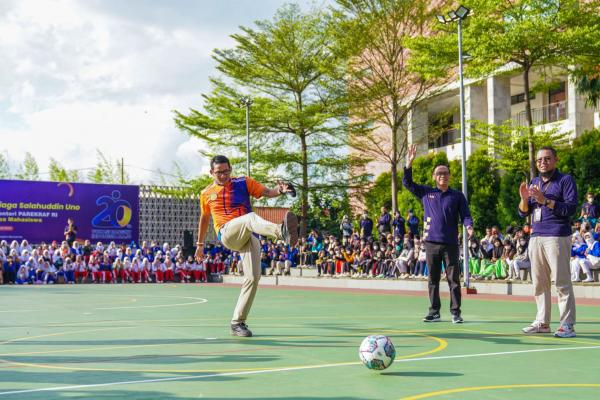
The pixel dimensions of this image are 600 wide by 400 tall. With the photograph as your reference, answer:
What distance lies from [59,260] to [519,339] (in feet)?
92.4

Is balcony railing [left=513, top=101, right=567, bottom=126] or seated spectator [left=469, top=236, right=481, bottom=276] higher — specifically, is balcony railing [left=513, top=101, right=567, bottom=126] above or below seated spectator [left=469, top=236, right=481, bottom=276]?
above

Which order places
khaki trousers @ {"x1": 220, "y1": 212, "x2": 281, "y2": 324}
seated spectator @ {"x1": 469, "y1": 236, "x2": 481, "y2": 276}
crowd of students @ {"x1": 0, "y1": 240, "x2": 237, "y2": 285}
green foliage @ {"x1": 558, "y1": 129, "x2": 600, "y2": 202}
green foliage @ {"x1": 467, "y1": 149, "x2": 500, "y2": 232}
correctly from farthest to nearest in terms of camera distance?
1. green foliage @ {"x1": 467, "y1": 149, "x2": 500, "y2": 232}
2. crowd of students @ {"x1": 0, "y1": 240, "x2": 237, "y2": 285}
3. green foliage @ {"x1": 558, "y1": 129, "x2": 600, "y2": 202}
4. seated spectator @ {"x1": 469, "y1": 236, "x2": 481, "y2": 276}
5. khaki trousers @ {"x1": 220, "y1": 212, "x2": 281, "y2": 324}

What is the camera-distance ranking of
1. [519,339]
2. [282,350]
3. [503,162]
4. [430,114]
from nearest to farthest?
[282,350] → [519,339] → [503,162] → [430,114]

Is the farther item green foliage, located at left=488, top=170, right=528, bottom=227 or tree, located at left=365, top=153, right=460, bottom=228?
tree, located at left=365, top=153, right=460, bottom=228

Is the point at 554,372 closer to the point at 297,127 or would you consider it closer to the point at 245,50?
the point at 297,127

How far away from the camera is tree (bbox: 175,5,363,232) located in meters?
37.2

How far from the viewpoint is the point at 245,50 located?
128 ft

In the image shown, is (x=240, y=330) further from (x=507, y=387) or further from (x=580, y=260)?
(x=580, y=260)

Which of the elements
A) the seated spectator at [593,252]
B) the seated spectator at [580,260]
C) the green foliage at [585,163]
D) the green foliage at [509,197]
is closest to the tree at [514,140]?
the green foliage at [585,163]

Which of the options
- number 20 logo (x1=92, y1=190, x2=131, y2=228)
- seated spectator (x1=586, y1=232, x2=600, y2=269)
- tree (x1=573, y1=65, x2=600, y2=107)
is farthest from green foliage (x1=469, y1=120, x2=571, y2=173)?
number 20 logo (x1=92, y1=190, x2=131, y2=228)

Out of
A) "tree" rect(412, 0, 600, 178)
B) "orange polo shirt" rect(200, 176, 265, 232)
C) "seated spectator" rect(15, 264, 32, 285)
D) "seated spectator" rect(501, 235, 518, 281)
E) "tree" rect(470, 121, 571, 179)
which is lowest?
"seated spectator" rect(15, 264, 32, 285)

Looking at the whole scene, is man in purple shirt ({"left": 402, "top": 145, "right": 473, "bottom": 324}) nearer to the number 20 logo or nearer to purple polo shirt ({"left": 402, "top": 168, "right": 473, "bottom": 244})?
purple polo shirt ({"left": 402, "top": 168, "right": 473, "bottom": 244})

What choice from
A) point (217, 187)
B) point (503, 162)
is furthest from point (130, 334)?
point (503, 162)

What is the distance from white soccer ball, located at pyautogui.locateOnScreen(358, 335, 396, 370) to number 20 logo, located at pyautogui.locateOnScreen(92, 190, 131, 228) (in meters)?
→ 35.9
